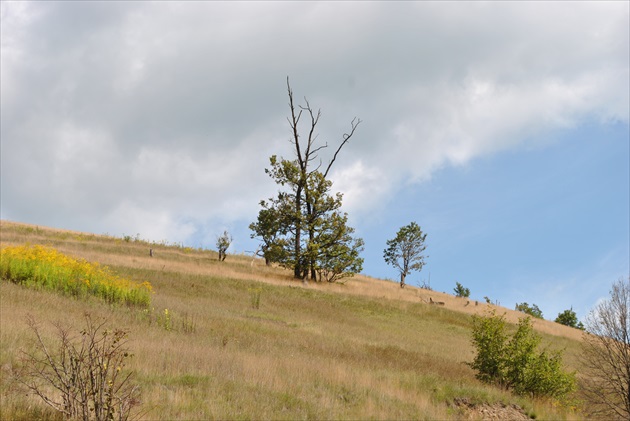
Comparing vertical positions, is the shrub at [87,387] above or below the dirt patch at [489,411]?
above

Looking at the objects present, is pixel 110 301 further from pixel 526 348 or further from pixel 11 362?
pixel 526 348

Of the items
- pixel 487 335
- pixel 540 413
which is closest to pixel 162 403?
pixel 540 413

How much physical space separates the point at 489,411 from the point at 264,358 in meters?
5.78

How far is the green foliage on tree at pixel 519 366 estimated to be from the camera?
15609mm

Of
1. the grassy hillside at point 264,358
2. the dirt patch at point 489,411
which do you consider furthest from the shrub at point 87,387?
the dirt patch at point 489,411

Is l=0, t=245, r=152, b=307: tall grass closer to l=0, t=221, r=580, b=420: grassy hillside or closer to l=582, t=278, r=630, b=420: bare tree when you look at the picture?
l=0, t=221, r=580, b=420: grassy hillside

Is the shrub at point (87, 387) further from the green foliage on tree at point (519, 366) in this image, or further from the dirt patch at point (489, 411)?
the green foliage on tree at point (519, 366)

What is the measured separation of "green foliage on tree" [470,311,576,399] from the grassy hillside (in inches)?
A: 29.2

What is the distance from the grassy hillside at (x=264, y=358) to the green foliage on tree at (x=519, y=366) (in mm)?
743

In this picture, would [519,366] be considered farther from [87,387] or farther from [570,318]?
[570,318]

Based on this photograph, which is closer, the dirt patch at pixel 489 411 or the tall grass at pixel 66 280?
the dirt patch at pixel 489 411

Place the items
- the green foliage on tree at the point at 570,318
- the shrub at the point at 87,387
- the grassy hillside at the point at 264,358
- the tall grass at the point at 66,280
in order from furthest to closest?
the green foliage on tree at the point at 570,318
the tall grass at the point at 66,280
the grassy hillside at the point at 264,358
the shrub at the point at 87,387

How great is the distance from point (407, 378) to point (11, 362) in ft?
29.2

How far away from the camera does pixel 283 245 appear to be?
4009cm
